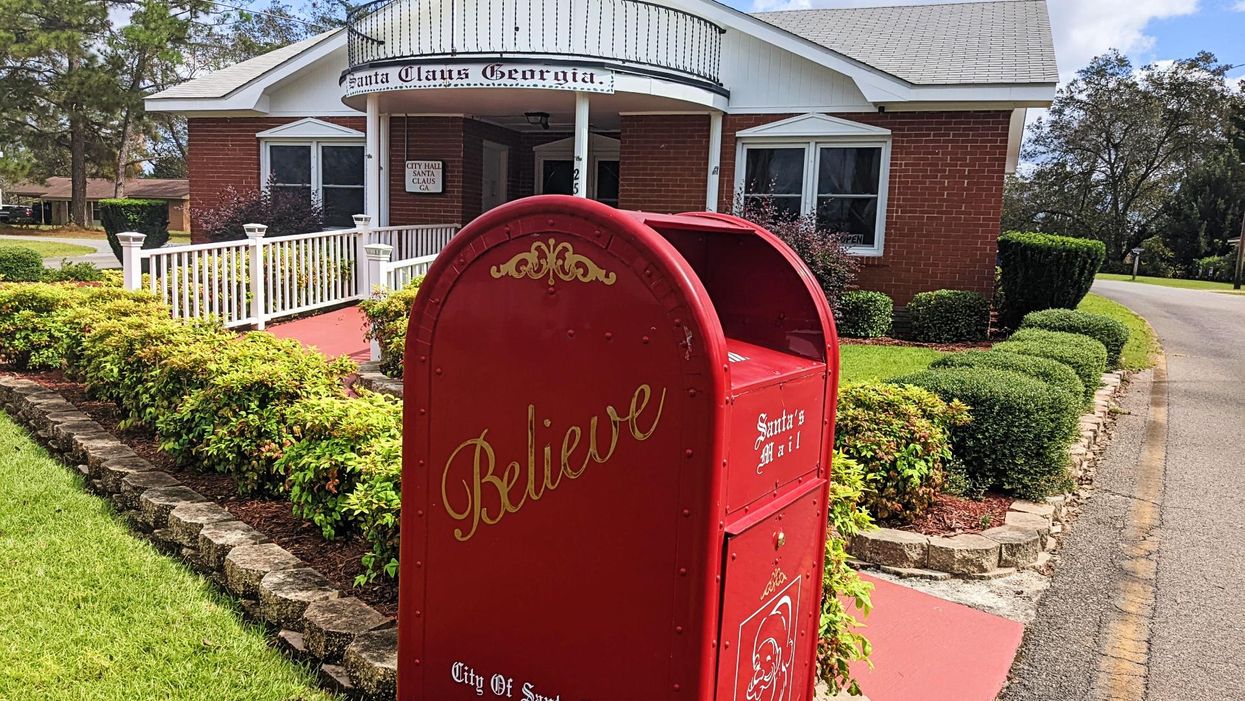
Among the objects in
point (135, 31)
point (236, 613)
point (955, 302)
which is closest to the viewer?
point (236, 613)

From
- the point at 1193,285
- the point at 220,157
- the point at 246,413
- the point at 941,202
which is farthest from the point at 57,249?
the point at 1193,285

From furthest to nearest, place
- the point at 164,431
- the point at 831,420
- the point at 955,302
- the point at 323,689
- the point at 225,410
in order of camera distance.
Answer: the point at 955,302
the point at 164,431
the point at 225,410
the point at 323,689
the point at 831,420

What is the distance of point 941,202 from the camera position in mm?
12406

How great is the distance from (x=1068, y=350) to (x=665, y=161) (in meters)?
7.50

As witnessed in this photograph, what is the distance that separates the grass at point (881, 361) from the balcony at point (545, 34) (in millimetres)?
4820

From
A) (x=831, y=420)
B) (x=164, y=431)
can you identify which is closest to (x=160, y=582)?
(x=164, y=431)

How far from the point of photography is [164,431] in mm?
5152

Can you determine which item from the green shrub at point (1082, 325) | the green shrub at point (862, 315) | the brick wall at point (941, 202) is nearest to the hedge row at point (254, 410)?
the green shrub at point (1082, 325)

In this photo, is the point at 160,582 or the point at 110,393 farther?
the point at 110,393

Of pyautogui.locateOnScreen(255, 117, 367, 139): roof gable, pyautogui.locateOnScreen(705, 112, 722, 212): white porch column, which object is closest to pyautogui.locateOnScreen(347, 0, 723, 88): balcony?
pyautogui.locateOnScreen(705, 112, 722, 212): white porch column

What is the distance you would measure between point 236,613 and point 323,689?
0.74 metres

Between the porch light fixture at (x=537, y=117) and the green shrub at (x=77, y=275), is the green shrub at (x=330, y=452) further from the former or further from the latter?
the green shrub at (x=77, y=275)

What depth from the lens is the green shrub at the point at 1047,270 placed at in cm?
1179

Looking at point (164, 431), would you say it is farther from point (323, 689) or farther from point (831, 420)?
point (831, 420)
